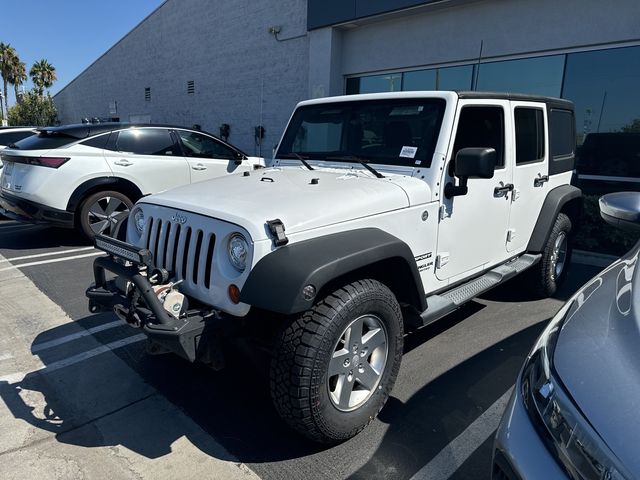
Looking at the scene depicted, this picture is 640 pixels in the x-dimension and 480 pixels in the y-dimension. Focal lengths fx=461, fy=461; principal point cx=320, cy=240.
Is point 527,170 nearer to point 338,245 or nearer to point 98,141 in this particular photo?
point 338,245

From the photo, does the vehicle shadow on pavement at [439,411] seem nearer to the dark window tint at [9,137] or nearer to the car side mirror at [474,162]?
the car side mirror at [474,162]

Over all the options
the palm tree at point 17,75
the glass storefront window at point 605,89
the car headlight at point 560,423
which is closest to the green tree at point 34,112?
the palm tree at point 17,75

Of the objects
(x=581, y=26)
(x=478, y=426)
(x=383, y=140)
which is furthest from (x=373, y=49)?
(x=478, y=426)

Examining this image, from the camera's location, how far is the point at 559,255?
16.4ft

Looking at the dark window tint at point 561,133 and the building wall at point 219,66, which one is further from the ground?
the building wall at point 219,66

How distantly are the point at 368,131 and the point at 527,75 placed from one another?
6.26 m

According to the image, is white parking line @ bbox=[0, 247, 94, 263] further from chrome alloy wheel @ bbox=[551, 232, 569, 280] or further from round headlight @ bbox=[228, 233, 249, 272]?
chrome alloy wheel @ bbox=[551, 232, 569, 280]

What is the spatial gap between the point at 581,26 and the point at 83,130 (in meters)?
7.97

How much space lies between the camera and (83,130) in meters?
6.64

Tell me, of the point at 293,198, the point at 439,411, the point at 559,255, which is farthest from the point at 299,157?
the point at 559,255

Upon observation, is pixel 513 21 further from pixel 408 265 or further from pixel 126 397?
pixel 126 397

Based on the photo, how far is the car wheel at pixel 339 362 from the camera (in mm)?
2252

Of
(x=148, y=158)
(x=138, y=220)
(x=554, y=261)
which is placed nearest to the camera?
(x=138, y=220)

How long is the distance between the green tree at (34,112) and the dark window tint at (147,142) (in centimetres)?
2888
